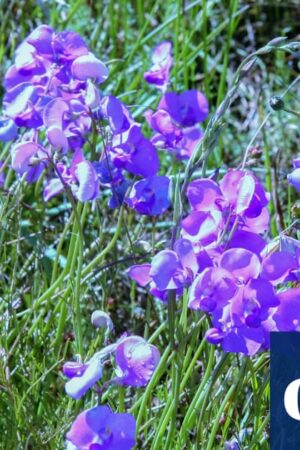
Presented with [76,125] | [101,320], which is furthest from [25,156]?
[101,320]

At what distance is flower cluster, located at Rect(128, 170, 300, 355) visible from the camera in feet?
3.51

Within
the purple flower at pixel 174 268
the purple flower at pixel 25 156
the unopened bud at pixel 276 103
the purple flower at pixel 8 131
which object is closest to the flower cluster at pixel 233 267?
the purple flower at pixel 174 268

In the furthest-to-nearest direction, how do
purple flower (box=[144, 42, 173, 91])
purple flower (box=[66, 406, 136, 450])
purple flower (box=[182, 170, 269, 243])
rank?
purple flower (box=[144, 42, 173, 91]) → purple flower (box=[182, 170, 269, 243]) → purple flower (box=[66, 406, 136, 450])

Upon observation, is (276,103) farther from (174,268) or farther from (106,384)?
(106,384)

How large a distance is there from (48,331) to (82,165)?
Result: 370 millimetres

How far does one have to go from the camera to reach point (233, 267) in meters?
1.07

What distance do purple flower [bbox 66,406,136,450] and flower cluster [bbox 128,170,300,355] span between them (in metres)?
0.13

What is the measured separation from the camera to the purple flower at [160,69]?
5.13ft

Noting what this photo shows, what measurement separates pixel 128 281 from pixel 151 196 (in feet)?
2.08

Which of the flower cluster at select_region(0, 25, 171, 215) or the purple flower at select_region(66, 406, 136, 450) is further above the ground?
the flower cluster at select_region(0, 25, 171, 215)

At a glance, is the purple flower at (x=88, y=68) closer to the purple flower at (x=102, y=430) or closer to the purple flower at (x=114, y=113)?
the purple flower at (x=114, y=113)

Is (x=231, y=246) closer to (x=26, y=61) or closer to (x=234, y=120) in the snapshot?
(x=26, y=61)

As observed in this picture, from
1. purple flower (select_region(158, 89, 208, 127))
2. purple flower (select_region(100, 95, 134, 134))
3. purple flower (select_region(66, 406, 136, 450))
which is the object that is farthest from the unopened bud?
purple flower (select_region(66, 406, 136, 450))

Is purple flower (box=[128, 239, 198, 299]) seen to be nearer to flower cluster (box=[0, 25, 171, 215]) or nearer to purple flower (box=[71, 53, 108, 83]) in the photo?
flower cluster (box=[0, 25, 171, 215])
